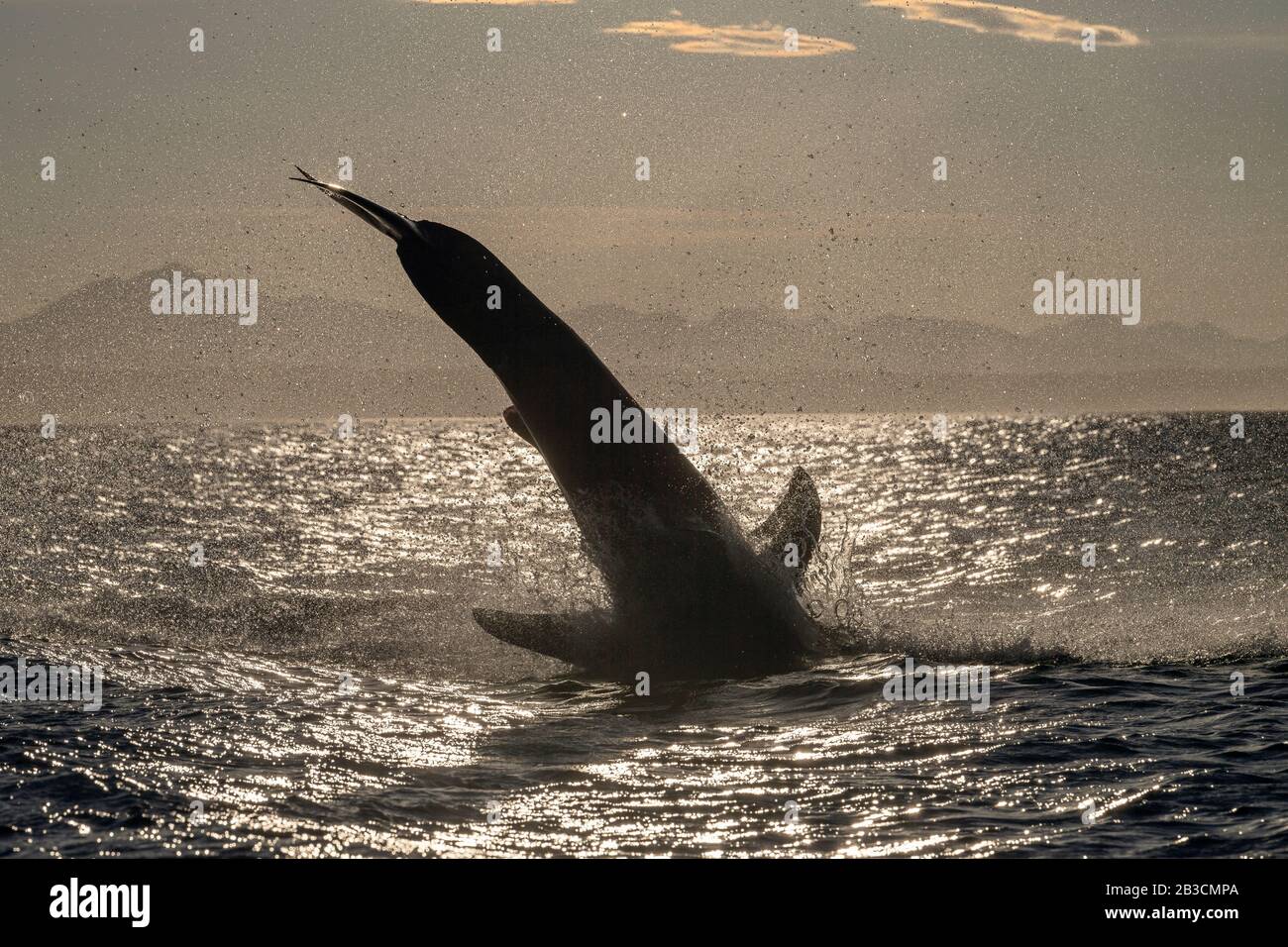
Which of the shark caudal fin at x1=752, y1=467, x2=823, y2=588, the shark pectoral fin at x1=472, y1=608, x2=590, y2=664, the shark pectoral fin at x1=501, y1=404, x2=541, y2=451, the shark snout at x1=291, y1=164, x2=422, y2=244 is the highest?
the shark snout at x1=291, y1=164, x2=422, y2=244

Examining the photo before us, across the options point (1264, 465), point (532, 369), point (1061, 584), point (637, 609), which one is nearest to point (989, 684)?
point (637, 609)

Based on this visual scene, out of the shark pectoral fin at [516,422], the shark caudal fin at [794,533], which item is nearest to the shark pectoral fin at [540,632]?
the shark pectoral fin at [516,422]

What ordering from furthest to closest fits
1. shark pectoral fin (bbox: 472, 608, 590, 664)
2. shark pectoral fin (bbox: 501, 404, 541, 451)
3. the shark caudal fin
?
1. the shark caudal fin
2. shark pectoral fin (bbox: 501, 404, 541, 451)
3. shark pectoral fin (bbox: 472, 608, 590, 664)

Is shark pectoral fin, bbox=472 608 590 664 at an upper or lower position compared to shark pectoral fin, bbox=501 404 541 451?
lower

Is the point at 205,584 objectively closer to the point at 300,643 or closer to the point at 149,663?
the point at 300,643

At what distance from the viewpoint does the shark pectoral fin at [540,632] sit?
18516 mm

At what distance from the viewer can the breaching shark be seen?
59.8 feet

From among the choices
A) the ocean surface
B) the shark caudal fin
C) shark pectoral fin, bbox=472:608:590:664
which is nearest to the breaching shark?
shark pectoral fin, bbox=472:608:590:664

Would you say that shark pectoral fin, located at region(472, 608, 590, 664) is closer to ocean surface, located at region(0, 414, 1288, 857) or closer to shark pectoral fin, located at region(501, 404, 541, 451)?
ocean surface, located at region(0, 414, 1288, 857)

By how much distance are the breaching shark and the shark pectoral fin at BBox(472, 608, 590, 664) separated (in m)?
0.02

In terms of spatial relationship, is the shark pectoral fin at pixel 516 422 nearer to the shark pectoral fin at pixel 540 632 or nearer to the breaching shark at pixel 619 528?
the breaching shark at pixel 619 528

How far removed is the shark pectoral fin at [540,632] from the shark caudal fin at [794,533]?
3.13 metres
